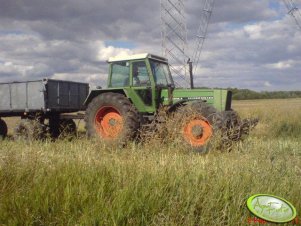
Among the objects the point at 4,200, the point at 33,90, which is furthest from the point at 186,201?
the point at 33,90

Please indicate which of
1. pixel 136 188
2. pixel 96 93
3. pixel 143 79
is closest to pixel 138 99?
pixel 143 79

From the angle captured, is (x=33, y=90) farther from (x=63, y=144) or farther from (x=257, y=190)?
(x=257, y=190)

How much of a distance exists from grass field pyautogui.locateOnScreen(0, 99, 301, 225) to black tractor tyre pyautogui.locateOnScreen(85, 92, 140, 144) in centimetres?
373

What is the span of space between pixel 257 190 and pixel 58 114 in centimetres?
876

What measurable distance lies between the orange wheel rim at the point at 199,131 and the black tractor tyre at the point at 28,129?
4301 mm

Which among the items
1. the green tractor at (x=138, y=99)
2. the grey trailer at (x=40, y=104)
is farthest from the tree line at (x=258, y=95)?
the green tractor at (x=138, y=99)

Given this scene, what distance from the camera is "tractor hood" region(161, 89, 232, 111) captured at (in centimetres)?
979

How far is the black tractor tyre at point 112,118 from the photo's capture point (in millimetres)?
9586

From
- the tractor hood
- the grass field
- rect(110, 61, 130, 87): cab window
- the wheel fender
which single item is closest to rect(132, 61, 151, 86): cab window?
rect(110, 61, 130, 87): cab window

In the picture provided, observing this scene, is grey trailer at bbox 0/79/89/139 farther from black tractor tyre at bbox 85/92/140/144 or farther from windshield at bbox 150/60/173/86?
windshield at bbox 150/60/173/86

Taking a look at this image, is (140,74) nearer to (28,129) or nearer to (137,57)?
(137,57)

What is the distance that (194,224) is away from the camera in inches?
161

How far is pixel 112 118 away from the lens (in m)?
10.5

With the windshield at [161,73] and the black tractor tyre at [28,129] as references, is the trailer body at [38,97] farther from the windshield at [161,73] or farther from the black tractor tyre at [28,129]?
the windshield at [161,73]
